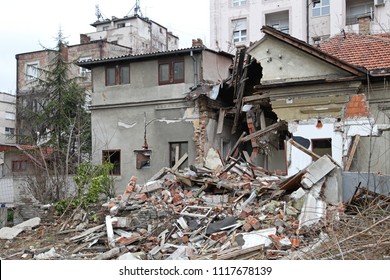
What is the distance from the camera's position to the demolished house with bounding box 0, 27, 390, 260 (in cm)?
947

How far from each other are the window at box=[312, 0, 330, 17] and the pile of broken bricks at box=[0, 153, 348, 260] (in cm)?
2530

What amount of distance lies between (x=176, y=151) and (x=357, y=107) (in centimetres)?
758

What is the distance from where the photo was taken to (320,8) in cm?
3538

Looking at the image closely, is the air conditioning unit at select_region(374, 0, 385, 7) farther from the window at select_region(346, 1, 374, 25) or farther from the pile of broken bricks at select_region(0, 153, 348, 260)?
the pile of broken bricks at select_region(0, 153, 348, 260)

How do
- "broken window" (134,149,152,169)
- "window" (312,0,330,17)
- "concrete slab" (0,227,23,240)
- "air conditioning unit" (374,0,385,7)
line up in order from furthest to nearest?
"window" (312,0,330,17), "air conditioning unit" (374,0,385,7), "broken window" (134,149,152,169), "concrete slab" (0,227,23,240)

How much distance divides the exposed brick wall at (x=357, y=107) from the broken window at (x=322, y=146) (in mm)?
1194

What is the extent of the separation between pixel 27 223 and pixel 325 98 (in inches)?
403

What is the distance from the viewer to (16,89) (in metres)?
43.0

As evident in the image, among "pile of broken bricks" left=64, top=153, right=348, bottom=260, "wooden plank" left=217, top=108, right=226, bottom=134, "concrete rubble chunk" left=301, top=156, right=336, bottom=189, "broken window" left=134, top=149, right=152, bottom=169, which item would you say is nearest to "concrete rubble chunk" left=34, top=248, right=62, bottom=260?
"pile of broken bricks" left=64, top=153, right=348, bottom=260

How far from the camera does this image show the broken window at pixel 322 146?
15792mm

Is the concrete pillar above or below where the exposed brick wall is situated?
below

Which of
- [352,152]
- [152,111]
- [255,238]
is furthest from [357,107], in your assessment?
[152,111]
